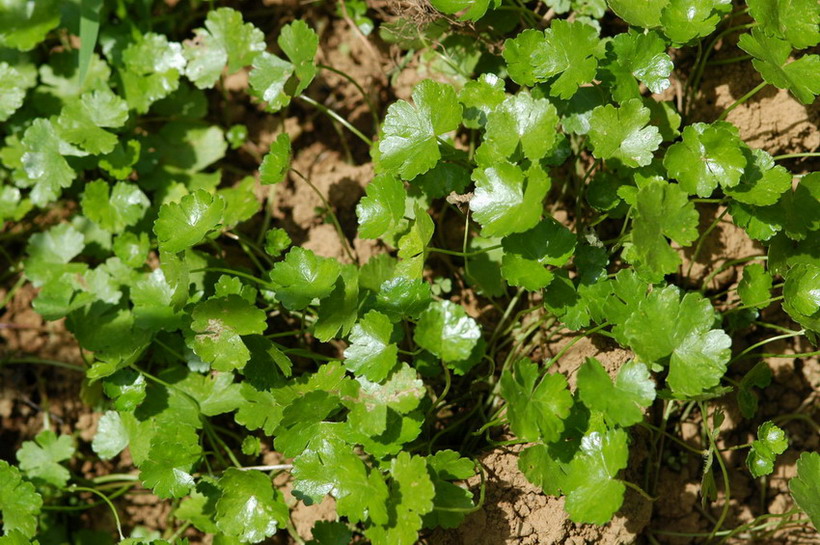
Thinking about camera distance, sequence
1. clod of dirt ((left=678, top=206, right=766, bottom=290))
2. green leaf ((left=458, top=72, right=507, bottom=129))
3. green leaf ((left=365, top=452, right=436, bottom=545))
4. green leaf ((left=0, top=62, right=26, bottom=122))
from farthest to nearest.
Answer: green leaf ((left=0, top=62, right=26, bottom=122)), clod of dirt ((left=678, top=206, right=766, bottom=290)), green leaf ((left=458, top=72, right=507, bottom=129)), green leaf ((left=365, top=452, right=436, bottom=545))

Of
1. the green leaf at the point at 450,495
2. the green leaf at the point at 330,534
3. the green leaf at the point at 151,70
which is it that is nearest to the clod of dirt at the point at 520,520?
the green leaf at the point at 450,495

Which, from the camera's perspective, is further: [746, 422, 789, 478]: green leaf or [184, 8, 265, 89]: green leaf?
[184, 8, 265, 89]: green leaf

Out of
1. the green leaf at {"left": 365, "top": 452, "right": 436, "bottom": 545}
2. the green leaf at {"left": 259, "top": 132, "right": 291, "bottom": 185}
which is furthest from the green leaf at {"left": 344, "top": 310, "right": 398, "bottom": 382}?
the green leaf at {"left": 259, "top": 132, "right": 291, "bottom": 185}

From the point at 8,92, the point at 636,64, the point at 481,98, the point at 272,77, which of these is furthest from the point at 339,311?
the point at 8,92

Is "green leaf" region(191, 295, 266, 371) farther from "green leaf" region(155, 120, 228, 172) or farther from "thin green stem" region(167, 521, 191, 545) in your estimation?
"green leaf" region(155, 120, 228, 172)

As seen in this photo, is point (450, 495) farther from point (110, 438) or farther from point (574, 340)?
point (110, 438)

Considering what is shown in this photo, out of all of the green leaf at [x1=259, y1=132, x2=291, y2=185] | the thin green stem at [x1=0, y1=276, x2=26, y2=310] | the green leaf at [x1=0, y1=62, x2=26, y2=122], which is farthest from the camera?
the thin green stem at [x1=0, y1=276, x2=26, y2=310]
